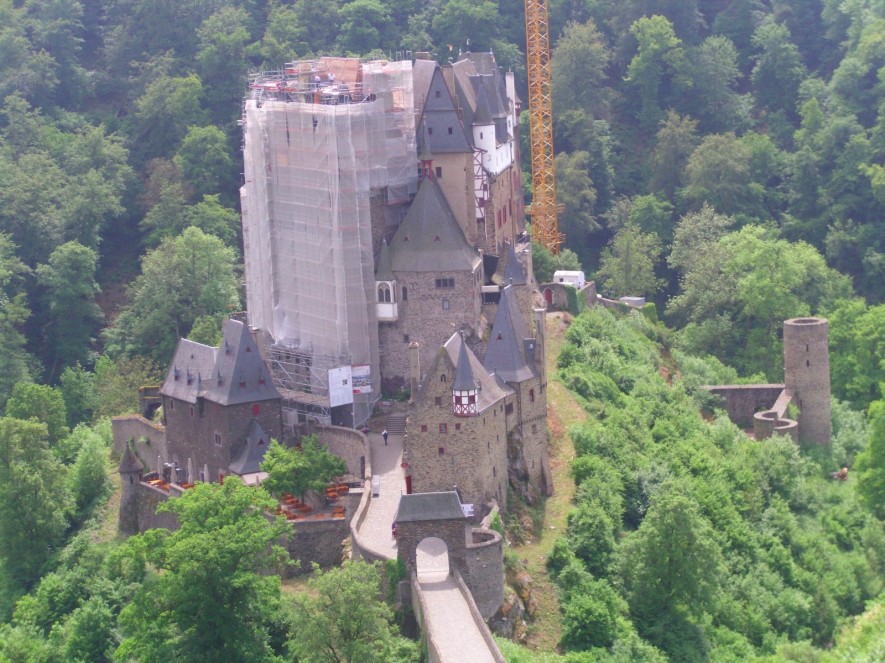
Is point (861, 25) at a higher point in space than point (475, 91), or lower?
higher

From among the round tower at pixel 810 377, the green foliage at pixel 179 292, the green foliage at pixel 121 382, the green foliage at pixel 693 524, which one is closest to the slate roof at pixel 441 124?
the green foliage at pixel 693 524

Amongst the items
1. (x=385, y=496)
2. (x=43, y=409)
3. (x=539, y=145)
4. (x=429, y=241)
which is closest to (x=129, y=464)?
(x=43, y=409)

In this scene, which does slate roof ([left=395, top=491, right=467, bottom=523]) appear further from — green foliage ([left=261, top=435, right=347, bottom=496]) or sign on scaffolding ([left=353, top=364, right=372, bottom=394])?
sign on scaffolding ([left=353, top=364, right=372, bottom=394])

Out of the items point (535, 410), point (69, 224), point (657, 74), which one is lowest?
point (535, 410)

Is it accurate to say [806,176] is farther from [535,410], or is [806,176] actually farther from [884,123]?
[535,410]

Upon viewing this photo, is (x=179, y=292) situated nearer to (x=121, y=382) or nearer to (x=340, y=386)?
(x=121, y=382)

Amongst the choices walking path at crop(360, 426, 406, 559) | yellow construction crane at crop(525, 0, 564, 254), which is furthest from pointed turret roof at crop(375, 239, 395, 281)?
yellow construction crane at crop(525, 0, 564, 254)

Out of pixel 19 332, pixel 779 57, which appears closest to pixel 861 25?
pixel 779 57

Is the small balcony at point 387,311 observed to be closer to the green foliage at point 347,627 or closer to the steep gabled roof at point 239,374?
the steep gabled roof at point 239,374
